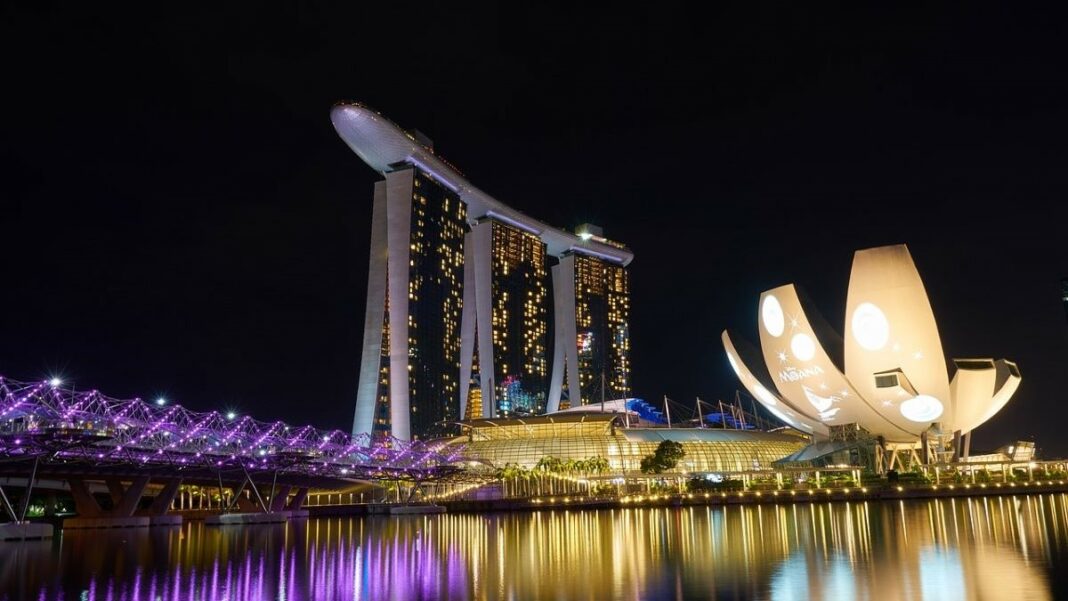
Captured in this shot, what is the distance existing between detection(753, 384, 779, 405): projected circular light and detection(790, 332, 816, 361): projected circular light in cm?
638

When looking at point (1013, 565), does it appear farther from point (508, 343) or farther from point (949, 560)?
point (508, 343)

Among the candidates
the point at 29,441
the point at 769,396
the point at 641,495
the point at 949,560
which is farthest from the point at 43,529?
the point at 769,396

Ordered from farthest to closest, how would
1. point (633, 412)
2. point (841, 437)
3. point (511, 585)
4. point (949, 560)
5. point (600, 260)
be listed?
point (600, 260) < point (633, 412) < point (841, 437) < point (949, 560) < point (511, 585)

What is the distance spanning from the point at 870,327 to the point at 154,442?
3694cm

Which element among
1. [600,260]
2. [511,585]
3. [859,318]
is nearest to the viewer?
[511,585]

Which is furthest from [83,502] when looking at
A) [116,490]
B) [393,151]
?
[393,151]

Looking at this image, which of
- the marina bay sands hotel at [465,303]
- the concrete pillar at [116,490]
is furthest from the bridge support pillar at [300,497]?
the marina bay sands hotel at [465,303]

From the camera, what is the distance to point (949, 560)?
1467 centimetres

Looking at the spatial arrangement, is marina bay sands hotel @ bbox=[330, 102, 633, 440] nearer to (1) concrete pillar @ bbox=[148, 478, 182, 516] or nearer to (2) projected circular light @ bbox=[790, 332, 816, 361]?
(2) projected circular light @ bbox=[790, 332, 816, 361]

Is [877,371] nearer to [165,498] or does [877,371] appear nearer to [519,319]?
[165,498]

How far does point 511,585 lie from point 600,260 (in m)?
123

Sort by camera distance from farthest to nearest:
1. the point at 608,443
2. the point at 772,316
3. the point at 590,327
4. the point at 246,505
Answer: the point at 590,327, the point at 608,443, the point at 772,316, the point at 246,505

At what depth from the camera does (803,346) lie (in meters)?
50.5

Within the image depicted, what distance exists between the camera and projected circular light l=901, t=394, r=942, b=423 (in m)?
49.3
